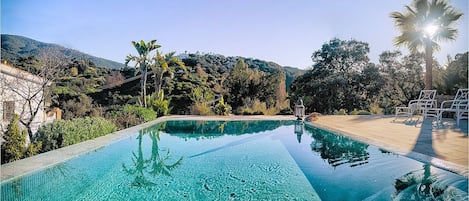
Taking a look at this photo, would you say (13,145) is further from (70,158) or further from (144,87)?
(144,87)

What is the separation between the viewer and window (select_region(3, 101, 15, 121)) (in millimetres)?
5762

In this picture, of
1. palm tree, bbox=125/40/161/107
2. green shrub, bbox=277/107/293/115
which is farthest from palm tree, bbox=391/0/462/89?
palm tree, bbox=125/40/161/107

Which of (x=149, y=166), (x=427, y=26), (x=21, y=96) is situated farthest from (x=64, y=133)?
(x=427, y=26)

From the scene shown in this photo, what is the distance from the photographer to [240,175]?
12.6ft

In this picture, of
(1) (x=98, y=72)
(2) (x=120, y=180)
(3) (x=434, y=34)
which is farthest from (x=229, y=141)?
(1) (x=98, y=72)

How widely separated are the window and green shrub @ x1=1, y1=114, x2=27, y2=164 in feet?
6.01

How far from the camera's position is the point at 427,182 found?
3.25m

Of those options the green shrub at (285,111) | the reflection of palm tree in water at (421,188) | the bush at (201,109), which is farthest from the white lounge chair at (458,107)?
the bush at (201,109)

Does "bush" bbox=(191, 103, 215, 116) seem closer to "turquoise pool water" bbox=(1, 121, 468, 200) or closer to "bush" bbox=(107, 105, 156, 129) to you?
"bush" bbox=(107, 105, 156, 129)

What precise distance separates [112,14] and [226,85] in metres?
8.22

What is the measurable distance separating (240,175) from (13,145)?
338cm

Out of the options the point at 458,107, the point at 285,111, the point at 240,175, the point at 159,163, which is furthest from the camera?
the point at 285,111

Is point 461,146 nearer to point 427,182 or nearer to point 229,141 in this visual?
point 427,182

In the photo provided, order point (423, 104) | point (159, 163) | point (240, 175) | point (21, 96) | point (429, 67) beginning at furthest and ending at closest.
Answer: point (429, 67)
point (423, 104)
point (21, 96)
point (159, 163)
point (240, 175)
